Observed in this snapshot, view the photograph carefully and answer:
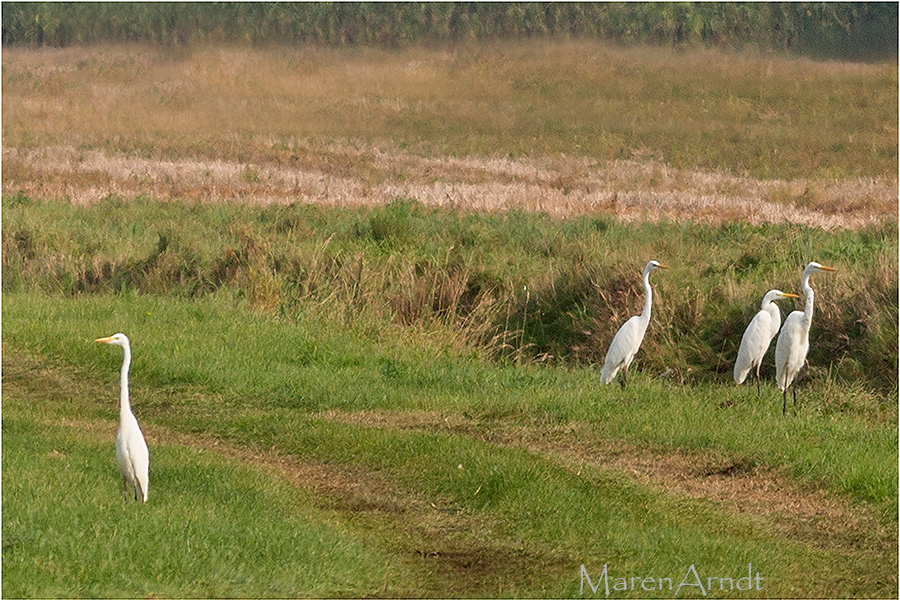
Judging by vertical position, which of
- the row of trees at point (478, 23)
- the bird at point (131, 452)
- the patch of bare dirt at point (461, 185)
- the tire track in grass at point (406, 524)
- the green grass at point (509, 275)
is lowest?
the patch of bare dirt at point (461, 185)

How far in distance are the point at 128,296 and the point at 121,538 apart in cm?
940

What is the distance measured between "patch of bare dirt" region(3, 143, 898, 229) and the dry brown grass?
7 cm

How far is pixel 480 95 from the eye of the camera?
24.8m

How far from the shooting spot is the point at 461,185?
2886 cm

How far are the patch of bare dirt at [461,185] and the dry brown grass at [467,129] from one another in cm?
7

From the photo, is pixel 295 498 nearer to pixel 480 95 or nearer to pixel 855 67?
pixel 480 95

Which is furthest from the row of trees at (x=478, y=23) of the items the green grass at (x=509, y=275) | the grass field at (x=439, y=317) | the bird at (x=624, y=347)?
the bird at (x=624, y=347)

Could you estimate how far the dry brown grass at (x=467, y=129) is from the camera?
961 inches

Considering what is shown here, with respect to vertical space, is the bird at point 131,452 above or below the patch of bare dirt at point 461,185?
above

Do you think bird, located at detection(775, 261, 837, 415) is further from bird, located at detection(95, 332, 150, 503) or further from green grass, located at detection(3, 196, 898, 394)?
bird, located at detection(95, 332, 150, 503)

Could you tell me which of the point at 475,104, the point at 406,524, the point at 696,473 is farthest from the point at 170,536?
the point at 475,104

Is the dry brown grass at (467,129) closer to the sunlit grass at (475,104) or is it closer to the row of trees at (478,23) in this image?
the sunlit grass at (475,104)

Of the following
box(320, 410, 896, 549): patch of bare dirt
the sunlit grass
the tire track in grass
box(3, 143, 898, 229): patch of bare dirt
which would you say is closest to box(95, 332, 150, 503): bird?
the tire track in grass

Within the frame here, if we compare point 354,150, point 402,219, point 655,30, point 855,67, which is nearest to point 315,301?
point 402,219
